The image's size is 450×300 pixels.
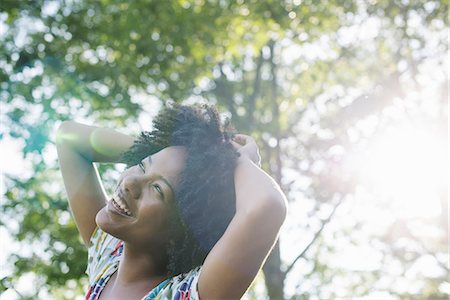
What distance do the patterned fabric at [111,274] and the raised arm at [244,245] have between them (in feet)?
0.33

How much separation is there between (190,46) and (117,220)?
7773 millimetres

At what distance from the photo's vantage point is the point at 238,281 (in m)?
1.97

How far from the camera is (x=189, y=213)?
2223 mm

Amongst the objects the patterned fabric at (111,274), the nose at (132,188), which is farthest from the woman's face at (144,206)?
the patterned fabric at (111,274)

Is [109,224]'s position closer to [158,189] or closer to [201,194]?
[158,189]

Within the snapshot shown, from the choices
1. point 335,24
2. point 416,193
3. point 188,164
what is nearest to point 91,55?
point 335,24

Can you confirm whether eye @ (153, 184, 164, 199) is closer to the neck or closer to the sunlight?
the neck

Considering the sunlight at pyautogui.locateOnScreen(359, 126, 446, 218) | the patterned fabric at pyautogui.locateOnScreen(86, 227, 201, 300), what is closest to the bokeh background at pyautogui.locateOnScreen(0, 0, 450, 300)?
the sunlight at pyautogui.locateOnScreen(359, 126, 446, 218)

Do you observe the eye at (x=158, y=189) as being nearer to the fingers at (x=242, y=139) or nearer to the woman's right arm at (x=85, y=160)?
the fingers at (x=242, y=139)

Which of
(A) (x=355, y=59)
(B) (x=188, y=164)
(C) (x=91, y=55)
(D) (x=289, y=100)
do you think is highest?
(B) (x=188, y=164)

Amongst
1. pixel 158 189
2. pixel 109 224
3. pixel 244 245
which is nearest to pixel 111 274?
pixel 109 224

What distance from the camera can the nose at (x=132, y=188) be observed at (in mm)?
2262

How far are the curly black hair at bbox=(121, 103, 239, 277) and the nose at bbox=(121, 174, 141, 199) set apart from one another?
125 mm

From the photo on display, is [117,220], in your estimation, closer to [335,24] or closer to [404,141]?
[335,24]
